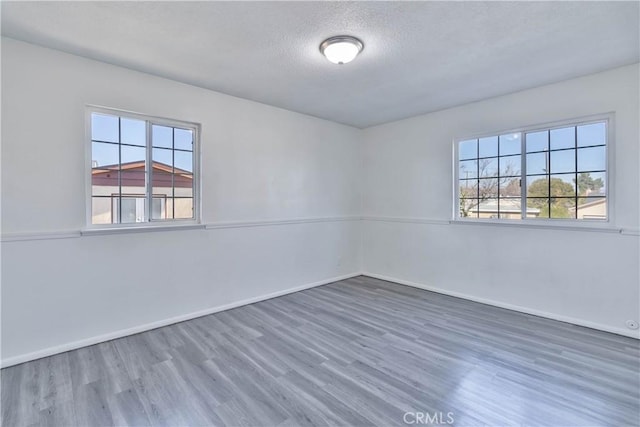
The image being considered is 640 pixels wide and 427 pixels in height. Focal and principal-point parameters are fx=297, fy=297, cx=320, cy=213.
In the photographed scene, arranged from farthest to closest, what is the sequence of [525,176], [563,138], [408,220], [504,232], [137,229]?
[408,220]
[504,232]
[525,176]
[563,138]
[137,229]

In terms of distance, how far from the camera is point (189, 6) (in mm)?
1998

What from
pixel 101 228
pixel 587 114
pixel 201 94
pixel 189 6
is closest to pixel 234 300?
pixel 101 228

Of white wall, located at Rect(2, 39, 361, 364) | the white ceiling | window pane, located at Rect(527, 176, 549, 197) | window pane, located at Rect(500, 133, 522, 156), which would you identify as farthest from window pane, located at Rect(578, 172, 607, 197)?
white wall, located at Rect(2, 39, 361, 364)

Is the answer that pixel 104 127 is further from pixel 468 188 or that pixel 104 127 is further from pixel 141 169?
pixel 468 188

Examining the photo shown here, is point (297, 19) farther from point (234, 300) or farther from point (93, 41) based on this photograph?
point (234, 300)

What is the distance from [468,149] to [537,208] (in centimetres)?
115

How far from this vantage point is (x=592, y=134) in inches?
125

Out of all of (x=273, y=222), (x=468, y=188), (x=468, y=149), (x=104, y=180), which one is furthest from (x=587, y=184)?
(x=104, y=180)

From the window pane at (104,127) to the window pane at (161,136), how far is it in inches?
13.1

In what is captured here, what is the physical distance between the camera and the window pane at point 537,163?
3463mm

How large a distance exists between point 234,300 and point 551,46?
4.14 metres

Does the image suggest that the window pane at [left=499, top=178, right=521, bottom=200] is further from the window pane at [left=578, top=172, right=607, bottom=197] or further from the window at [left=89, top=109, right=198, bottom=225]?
the window at [left=89, top=109, right=198, bottom=225]

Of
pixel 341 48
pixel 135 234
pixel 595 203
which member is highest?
pixel 341 48

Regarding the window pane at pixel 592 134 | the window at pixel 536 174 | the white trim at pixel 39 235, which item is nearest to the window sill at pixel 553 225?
the window at pixel 536 174
